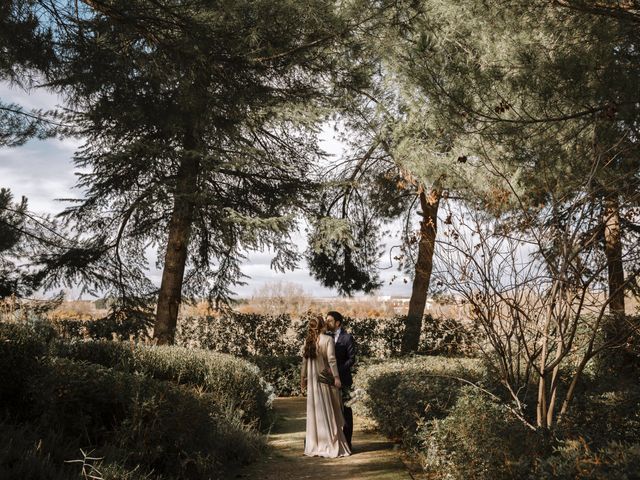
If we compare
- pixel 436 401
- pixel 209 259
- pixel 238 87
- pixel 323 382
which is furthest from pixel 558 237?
pixel 209 259

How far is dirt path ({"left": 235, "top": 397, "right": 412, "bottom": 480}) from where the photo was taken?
252 inches

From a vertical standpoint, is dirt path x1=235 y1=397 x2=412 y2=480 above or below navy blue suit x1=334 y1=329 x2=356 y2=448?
below

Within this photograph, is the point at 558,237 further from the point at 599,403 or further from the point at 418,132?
the point at 418,132

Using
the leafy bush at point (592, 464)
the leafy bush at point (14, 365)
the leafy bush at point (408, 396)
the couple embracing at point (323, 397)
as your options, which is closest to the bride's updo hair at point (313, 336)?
the couple embracing at point (323, 397)

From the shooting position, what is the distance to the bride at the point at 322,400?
7.41m

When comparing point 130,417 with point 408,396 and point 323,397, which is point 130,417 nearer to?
point 323,397

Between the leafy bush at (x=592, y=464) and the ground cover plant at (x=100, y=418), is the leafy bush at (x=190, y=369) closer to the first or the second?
the ground cover plant at (x=100, y=418)

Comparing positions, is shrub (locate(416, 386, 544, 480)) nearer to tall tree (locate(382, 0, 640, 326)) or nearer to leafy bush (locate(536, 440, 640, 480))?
leafy bush (locate(536, 440, 640, 480))

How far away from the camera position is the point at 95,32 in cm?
884

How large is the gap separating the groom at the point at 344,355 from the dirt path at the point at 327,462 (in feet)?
1.27

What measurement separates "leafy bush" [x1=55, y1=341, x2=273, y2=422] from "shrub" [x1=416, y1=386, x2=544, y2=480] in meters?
3.06

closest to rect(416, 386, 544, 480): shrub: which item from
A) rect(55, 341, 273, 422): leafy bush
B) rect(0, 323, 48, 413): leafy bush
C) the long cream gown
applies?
the long cream gown

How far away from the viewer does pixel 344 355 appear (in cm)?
809

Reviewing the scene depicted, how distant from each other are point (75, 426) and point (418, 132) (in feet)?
28.1
